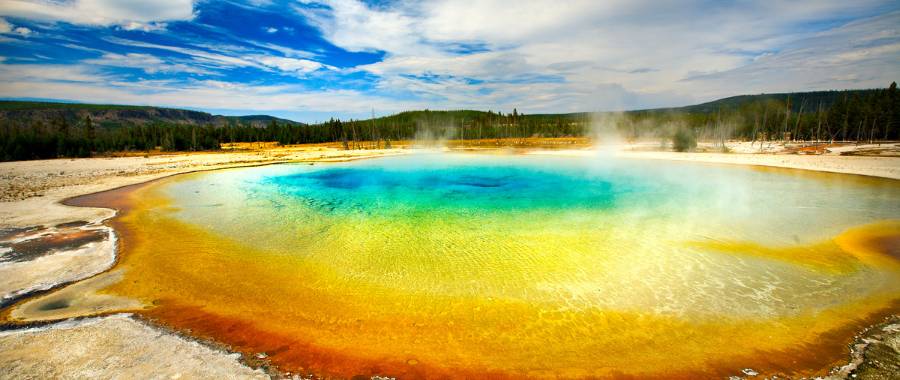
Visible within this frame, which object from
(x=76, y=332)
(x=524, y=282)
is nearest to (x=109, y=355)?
(x=76, y=332)

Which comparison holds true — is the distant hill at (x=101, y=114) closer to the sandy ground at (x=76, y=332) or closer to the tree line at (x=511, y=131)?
the tree line at (x=511, y=131)

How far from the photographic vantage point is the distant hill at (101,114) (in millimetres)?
113062

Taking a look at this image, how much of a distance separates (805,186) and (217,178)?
1305 inches

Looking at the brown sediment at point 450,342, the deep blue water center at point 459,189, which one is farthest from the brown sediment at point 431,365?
the deep blue water center at point 459,189

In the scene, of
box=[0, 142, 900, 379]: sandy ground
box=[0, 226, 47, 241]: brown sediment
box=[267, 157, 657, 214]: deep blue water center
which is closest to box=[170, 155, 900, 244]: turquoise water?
box=[267, 157, 657, 214]: deep blue water center

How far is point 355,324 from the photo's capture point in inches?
212

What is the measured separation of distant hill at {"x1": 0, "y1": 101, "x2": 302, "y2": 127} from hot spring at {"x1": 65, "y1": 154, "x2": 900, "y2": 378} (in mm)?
95706

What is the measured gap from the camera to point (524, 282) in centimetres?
684

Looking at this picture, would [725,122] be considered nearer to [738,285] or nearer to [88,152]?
[738,285]

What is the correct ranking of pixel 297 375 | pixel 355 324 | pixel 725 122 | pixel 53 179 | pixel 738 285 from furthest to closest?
pixel 725 122
pixel 53 179
pixel 738 285
pixel 355 324
pixel 297 375

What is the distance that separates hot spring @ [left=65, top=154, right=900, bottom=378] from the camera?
4656 millimetres

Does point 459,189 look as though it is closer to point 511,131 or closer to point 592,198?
point 592,198

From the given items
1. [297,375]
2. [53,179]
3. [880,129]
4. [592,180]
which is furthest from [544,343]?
[880,129]

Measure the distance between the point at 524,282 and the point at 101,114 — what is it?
198m
